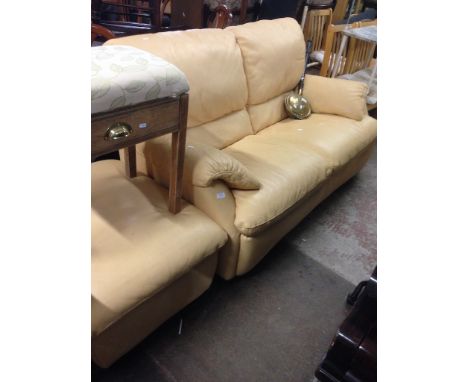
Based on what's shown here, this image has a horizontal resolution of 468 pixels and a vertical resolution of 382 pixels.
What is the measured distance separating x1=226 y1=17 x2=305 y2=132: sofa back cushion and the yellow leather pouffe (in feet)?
2.86

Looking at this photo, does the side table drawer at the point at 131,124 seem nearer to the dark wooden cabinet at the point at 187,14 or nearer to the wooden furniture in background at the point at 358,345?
the wooden furniture in background at the point at 358,345

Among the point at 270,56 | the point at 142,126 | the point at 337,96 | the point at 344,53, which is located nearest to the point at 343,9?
the point at 344,53

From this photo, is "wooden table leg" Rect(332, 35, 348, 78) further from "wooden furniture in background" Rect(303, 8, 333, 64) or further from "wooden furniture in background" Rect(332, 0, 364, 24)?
"wooden furniture in background" Rect(332, 0, 364, 24)

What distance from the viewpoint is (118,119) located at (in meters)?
0.78

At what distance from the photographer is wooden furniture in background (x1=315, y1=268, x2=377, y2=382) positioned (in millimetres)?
867

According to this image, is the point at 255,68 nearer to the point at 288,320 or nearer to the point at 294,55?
the point at 294,55

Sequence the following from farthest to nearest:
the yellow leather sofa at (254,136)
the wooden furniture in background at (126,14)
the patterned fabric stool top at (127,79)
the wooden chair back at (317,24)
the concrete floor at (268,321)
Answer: the wooden chair back at (317,24)
the wooden furniture in background at (126,14)
the yellow leather sofa at (254,136)
the concrete floor at (268,321)
the patterned fabric stool top at (127,79)

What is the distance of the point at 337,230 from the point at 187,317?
3.26ft

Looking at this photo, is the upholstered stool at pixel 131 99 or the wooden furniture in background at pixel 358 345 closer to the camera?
the upholstered stool at pixel 131 99

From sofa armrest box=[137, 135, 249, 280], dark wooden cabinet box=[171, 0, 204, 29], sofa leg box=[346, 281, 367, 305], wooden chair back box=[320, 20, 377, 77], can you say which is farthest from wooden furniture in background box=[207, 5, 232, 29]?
sofa leg box=[346, 281, 367, 305]

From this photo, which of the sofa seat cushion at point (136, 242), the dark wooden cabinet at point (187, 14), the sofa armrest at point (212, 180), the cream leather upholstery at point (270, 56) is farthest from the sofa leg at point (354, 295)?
the dark wooden cabinet at point (187, 14)

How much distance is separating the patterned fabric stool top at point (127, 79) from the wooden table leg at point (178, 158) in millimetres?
61

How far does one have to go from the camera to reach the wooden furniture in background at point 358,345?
87cm
